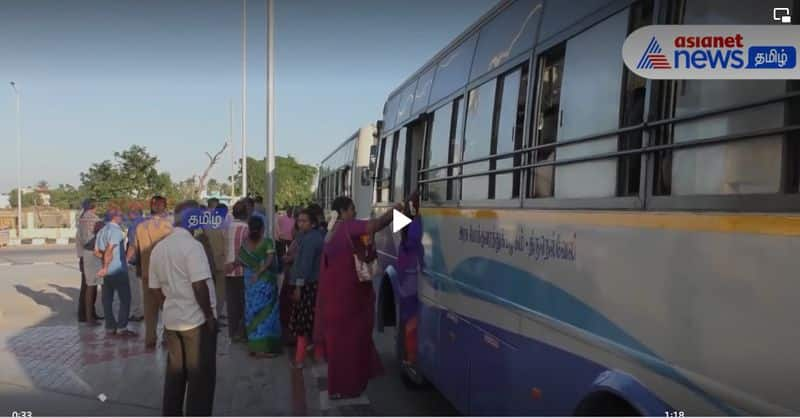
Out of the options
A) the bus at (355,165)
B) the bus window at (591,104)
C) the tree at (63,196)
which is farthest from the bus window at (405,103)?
the tree at (63,196)

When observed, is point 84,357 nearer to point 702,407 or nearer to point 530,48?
point 530,48

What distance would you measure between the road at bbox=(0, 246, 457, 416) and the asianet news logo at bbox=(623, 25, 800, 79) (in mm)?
4509

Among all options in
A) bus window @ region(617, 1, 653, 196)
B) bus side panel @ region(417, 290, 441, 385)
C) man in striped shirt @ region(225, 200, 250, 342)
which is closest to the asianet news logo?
bus window @ region(617, 1, 653, 196)

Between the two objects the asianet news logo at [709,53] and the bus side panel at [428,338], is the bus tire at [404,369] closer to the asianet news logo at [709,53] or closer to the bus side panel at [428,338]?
the bus side panel at [428,338]

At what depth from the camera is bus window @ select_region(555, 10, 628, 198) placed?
322 cm

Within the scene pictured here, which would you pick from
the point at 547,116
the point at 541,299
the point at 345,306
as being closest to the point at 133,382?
the point at 345,306

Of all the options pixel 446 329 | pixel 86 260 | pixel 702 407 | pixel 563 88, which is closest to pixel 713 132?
pixel 702 407

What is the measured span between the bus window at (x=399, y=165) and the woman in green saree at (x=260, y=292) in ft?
5.48

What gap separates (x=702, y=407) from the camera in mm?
2422

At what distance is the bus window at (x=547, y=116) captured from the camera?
3.85 meters

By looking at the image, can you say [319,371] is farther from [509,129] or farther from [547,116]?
[547,116]

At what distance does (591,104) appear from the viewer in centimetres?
346

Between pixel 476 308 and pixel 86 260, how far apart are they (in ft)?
24.6

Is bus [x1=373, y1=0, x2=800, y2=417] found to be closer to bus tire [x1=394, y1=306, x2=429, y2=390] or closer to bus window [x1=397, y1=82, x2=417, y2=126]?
bus tire [x1=394, y1=306, x2=429, y2=390]
